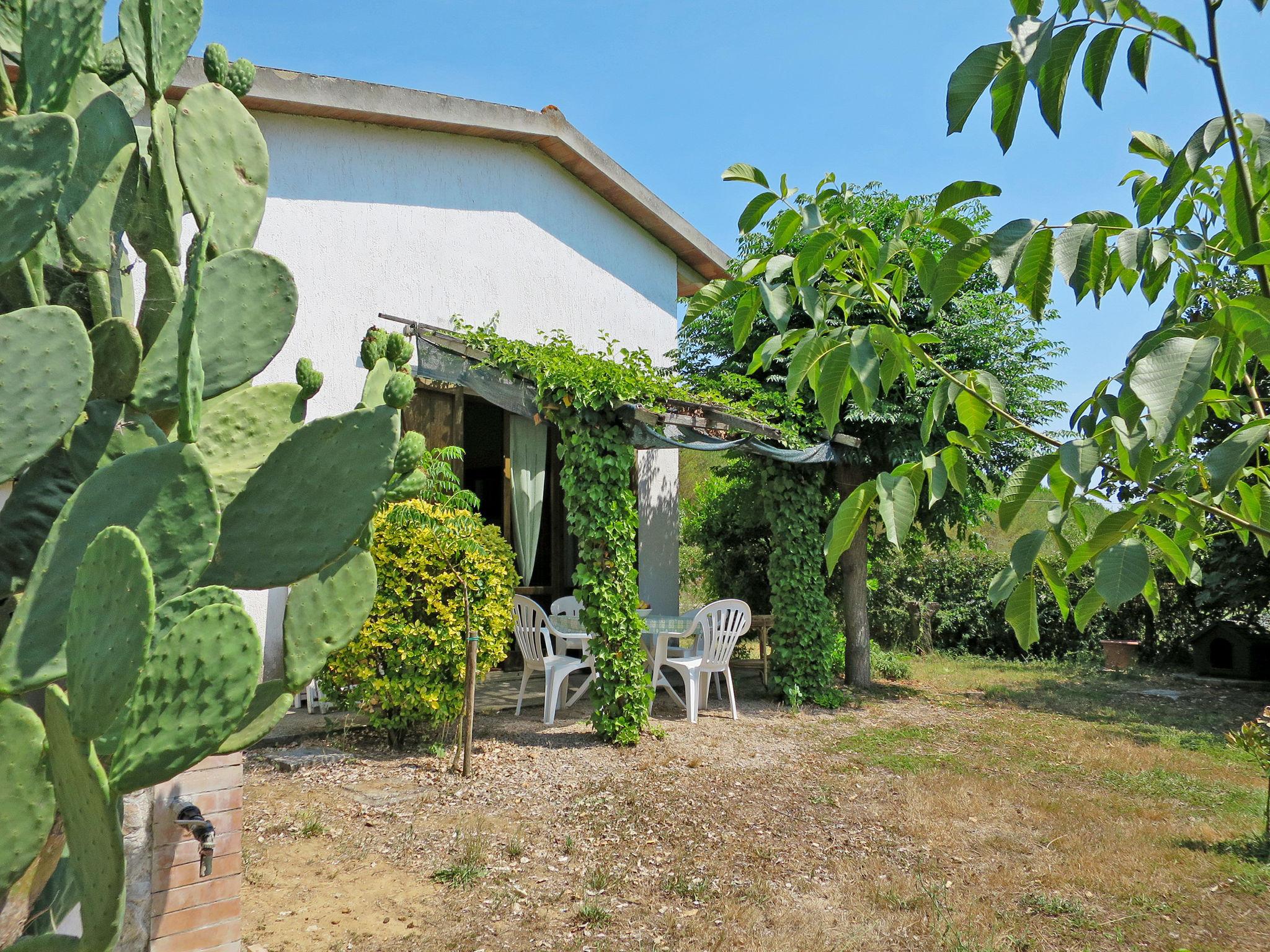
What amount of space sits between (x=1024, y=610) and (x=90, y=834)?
145cm

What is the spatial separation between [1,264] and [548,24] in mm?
4126

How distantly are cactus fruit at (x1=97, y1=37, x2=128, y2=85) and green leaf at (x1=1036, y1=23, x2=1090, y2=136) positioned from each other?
78.6 inches

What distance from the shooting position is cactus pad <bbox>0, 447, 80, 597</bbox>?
5.36 ft

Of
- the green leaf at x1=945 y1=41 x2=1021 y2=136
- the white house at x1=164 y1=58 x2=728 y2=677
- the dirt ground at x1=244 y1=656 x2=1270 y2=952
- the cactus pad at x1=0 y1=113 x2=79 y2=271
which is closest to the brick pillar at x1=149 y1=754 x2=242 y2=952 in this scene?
the dirt ground at x1=244 y1=656 x2=1270 y2=952

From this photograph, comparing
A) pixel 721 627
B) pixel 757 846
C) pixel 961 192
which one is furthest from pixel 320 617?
pixel 721 627

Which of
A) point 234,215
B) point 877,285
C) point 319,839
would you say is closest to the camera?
point 877,285

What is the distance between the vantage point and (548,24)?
4836 mm

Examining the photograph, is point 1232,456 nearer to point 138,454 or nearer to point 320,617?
point 138,454

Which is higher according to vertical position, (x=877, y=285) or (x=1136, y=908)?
(x=877, y=285)

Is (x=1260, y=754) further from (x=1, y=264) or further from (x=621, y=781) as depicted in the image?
(x=1, y=264)

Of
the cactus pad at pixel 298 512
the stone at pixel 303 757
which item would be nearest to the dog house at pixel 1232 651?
the stone at pixel 303 757

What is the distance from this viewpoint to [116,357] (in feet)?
5.62

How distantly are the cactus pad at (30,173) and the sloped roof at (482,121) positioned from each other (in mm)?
5794

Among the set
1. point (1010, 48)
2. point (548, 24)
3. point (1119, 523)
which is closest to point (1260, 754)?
point (1119, 523)
